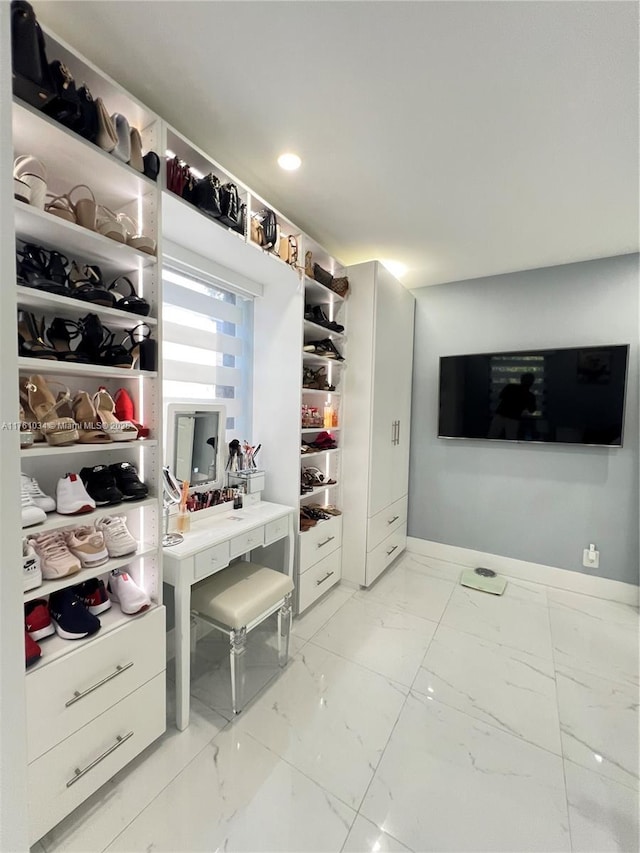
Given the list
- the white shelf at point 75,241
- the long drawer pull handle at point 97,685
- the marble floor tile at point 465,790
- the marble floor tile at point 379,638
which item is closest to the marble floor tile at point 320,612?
the marble floor tile at point 379,638

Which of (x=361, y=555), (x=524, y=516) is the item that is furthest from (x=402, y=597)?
(x=524, y=516)

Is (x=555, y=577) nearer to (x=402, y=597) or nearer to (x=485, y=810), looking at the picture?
(x=402, y=597)

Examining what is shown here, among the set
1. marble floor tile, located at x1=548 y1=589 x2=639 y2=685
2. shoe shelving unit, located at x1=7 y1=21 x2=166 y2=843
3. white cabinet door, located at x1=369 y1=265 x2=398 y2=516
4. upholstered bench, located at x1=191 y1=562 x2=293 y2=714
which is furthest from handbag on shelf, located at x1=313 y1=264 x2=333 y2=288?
marble floor tile, located at x1=548 y1=589 x2=639 y2=685

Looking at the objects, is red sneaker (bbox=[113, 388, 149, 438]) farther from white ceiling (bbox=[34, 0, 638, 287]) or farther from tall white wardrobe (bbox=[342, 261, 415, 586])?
tall white wardrobe (bbox=[342, 261, 415, 586])

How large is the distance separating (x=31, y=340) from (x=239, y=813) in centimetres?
169

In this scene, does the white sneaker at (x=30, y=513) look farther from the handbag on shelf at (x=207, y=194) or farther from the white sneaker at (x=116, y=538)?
the handbag on shelf at (x=207, y=194)

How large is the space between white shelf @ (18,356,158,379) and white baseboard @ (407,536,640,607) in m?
2.84

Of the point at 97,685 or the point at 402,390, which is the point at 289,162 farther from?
the point at 97,685

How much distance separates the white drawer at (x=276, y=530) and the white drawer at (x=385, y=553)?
86cm

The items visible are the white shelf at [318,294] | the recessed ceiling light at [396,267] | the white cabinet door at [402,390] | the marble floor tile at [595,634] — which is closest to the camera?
the marble floor tile at [595,634]

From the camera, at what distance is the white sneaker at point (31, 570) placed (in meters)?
0.99

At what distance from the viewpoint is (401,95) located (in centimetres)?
126

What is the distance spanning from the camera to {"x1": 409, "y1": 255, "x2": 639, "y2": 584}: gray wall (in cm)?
248

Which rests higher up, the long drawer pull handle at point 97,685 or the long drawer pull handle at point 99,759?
the long drawer pull handle at point 97,685
